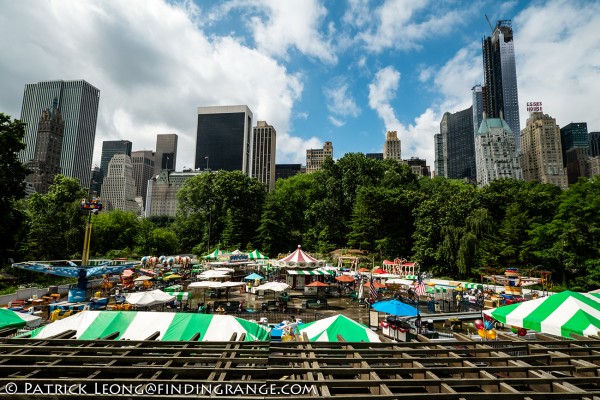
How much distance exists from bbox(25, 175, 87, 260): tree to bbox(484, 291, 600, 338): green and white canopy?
46732 millimetres

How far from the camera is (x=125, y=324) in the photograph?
369 inches

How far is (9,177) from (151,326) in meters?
29.1

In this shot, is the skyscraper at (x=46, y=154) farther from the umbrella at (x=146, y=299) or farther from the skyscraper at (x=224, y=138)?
the umbrella at (x=146, y=299)

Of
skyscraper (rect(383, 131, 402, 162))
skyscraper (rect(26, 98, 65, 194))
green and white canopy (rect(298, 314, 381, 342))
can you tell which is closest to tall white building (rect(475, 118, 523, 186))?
skyscraper (rect(383, 131, 402, 162))

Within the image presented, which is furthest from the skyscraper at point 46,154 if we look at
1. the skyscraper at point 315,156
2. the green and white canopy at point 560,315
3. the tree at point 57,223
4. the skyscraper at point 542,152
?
the skyscraper at point 542,152

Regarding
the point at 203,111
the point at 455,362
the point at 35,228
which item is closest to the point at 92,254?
the point at 35,228

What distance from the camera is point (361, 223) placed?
157ft

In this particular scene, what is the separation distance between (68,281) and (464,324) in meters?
36.0

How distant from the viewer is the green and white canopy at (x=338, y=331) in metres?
9.16

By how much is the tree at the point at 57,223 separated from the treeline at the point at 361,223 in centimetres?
14

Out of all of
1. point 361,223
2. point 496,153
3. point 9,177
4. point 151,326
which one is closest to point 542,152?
point 496,153

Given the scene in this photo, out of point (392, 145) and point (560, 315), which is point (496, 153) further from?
point (560, 315)

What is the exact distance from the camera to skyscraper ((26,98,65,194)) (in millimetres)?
167500

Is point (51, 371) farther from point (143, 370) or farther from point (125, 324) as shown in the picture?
point (125, 324)
